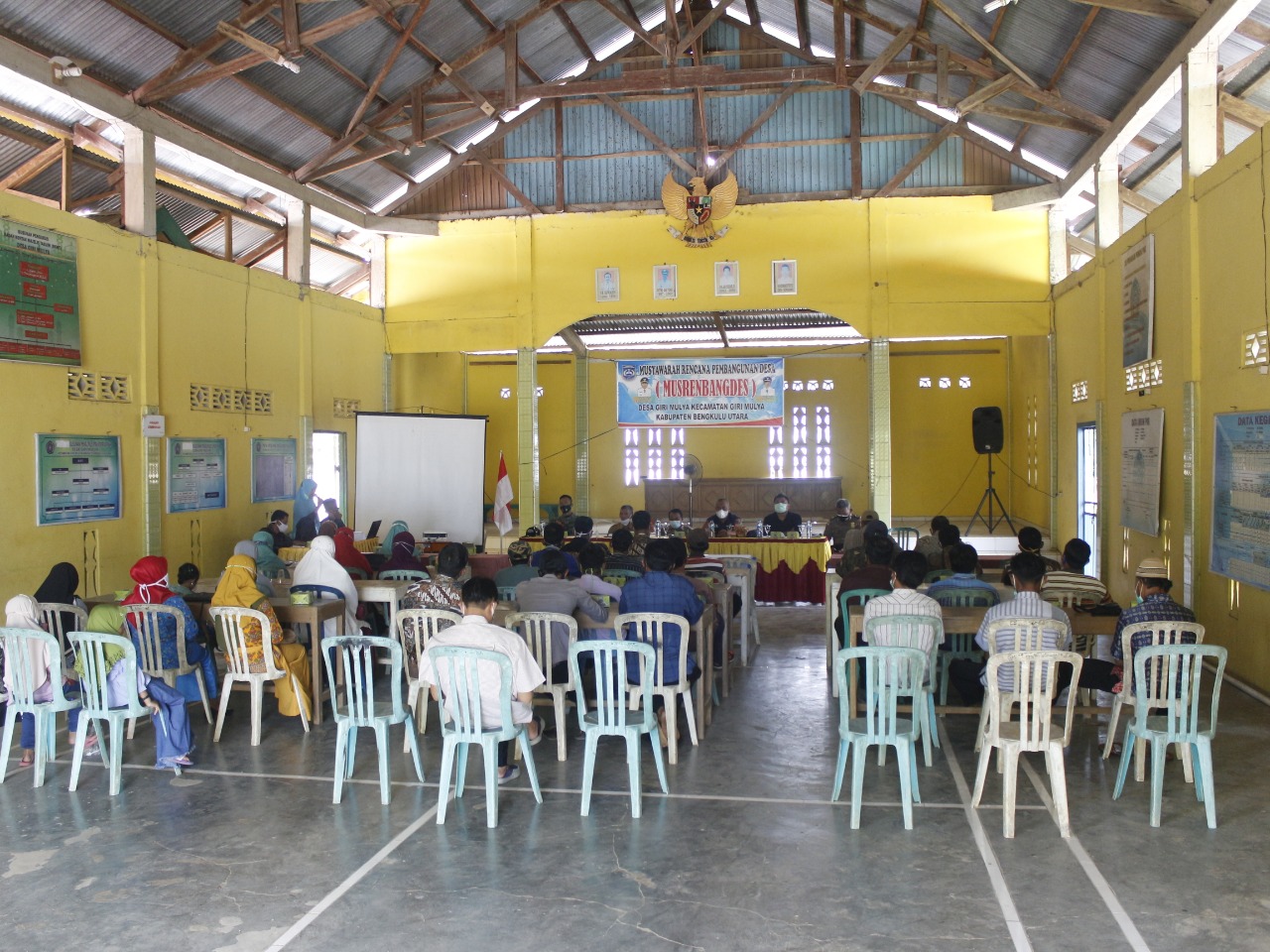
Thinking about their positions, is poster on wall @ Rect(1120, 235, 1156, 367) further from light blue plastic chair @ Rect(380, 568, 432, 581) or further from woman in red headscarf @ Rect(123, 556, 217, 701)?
woman in red headscarf @ Rect(123, 556, 217, 701)

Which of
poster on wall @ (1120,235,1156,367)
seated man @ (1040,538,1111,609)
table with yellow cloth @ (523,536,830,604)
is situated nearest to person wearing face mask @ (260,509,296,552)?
table with yellow cloth @ (523,536,830,604)

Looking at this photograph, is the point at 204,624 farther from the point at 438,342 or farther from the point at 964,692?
the point at 438,342

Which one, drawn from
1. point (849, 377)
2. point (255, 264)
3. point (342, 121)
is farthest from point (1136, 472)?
point (255, 264)

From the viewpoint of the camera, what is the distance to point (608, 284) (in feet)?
43.2

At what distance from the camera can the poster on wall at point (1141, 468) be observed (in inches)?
324

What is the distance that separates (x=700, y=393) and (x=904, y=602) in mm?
8451

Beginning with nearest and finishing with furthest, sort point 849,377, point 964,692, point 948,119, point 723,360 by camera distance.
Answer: point 964,692 < point 948,119 < point 723,360 < point 849,377

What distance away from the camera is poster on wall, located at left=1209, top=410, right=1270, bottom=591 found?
241 inches

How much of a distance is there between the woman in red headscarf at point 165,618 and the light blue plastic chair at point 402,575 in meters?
1.97

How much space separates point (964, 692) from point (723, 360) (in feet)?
26.2

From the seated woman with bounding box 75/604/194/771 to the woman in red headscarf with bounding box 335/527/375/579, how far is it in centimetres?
257

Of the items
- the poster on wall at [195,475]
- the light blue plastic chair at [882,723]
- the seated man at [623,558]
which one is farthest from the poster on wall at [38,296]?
the light blue plastic chair at [882,723]

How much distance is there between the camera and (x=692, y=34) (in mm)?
10836

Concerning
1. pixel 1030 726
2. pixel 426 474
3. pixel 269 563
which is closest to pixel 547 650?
pixel 1030 726
